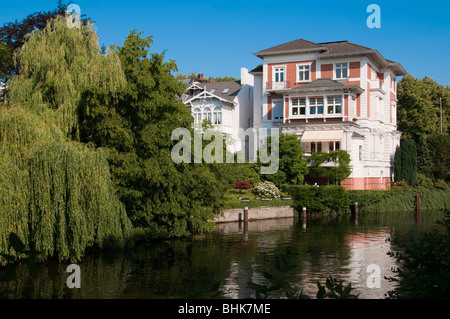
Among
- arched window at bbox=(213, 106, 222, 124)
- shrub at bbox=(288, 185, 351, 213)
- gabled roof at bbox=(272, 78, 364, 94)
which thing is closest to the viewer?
shrub at bbox=(288, 185, 351, 213)

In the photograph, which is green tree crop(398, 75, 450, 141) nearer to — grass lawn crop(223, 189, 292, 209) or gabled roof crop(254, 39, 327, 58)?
gabled roof crop(254, 39, 327, 58)

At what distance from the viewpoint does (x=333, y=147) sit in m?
44.1

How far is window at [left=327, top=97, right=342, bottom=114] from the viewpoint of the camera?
145ft

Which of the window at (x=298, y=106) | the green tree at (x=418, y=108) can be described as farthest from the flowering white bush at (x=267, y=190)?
the green tree at (x=418, y=108)

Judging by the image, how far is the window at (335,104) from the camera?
145 ft

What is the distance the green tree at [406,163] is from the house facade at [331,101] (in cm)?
114

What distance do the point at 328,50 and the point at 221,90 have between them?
42.6 ft

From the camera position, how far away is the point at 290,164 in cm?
4188

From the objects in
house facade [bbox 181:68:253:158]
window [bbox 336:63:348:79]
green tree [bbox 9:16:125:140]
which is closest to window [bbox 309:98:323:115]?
window [bbox 336:63:348:79]

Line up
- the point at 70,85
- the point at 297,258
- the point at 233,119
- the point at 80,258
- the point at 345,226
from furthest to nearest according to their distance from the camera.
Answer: the point at 233,119
the point at 345,226
the point at 70,85
the point at 297,258
the point at 80,258

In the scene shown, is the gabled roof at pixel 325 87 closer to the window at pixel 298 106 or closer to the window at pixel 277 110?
the window at pixel 298 106

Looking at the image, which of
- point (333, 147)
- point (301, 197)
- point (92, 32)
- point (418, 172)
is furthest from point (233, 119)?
point (92, 32)

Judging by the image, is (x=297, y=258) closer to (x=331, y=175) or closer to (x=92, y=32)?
(x=92, y=32)

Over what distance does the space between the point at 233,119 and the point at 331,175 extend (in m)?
13.5
